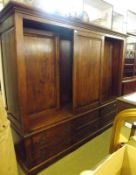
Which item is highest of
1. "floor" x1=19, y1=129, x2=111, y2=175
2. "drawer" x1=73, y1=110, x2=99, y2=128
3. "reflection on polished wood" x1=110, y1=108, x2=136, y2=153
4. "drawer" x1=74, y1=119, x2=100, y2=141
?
"reflection on polished wood" x1=110, y1=108, x2=136, y2=153

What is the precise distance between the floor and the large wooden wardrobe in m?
0.09

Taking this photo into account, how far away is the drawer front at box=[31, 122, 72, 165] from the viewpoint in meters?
1.84

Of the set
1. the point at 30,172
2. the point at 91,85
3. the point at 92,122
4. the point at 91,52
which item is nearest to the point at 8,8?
the point at 91,52

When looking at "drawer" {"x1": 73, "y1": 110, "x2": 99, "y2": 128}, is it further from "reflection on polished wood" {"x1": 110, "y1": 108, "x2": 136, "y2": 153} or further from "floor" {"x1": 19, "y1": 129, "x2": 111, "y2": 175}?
"reflection on polished wood" {"x1": 110, "y1": 108, "x2": 136, "y2": 153}

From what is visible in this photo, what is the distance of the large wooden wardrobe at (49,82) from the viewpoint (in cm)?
160

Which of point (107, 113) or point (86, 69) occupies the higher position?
point (86, 69)

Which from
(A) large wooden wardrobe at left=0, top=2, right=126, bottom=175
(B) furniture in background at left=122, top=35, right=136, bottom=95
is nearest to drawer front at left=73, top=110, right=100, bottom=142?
(A) large wooden wardrobe at left=0, top=2, right=126, bottom=175

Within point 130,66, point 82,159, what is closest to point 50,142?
point 82,159

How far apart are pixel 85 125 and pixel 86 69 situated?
3.15 ft

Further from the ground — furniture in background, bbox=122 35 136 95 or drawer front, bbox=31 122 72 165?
furniture in background, bbox=122 35 136 95

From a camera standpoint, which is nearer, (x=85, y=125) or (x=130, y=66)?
(x=85, y=125)

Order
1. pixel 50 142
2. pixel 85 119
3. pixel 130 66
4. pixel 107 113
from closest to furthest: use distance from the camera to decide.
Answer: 1. pixel 50 142
2. pixel 85 119
3. pixel 107 113
4. pixel 130 66

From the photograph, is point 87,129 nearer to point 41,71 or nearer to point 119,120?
point 41,71

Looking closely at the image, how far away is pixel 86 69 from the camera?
2.32 meters
